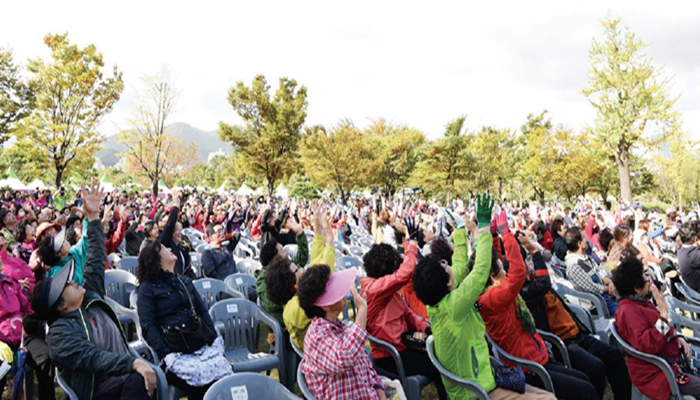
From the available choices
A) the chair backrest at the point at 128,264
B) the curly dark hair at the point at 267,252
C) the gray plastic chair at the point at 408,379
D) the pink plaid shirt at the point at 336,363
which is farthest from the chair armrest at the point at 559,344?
the chair backrest at the point at 128,264

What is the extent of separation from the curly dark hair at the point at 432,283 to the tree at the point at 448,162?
1119 inches

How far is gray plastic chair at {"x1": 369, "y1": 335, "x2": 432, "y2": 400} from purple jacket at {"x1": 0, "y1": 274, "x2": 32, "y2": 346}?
114 inches

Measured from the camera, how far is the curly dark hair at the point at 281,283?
3.33 m

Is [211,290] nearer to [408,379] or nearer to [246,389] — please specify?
[408,379]

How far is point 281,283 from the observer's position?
10.9ft

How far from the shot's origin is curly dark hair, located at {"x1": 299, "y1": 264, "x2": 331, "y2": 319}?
8.14ft

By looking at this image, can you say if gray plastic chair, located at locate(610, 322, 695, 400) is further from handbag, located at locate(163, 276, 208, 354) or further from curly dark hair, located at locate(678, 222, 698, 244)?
handbag, located at locate(163, 276, 208, 354)

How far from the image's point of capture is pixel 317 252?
4277mm

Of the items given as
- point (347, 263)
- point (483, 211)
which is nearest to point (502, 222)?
point (483, 211)

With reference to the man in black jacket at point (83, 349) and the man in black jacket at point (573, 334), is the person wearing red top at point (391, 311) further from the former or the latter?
the man in black jacket at point (83, 349)

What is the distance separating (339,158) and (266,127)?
635 cm

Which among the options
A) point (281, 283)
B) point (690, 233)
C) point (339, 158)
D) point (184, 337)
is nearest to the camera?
point (184, 337)

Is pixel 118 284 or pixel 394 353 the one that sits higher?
pixel 394 353

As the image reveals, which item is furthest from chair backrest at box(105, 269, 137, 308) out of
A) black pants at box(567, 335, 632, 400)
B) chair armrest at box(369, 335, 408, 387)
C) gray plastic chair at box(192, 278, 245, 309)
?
black pants at box(567, 335, 632, 400)
